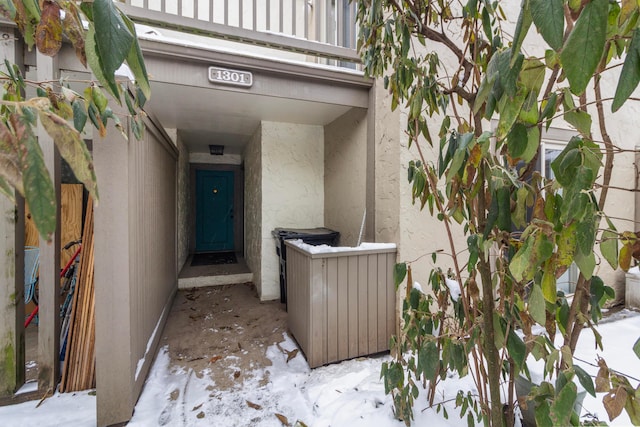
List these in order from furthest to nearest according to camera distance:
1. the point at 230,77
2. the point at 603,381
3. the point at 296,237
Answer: the point at 296,237 < the point at 230,77 < the point at 603,381

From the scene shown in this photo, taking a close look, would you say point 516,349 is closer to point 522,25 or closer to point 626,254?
point 626,254

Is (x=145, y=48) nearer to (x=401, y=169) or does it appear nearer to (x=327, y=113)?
(x=327, y=113)

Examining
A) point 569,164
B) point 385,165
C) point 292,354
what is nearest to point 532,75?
point 569,164

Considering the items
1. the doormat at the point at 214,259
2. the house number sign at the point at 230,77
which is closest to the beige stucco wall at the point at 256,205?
the doormat at the point at 214,259

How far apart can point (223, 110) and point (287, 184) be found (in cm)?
118

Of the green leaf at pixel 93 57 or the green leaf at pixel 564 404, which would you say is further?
the green leaf at pixel 564 404

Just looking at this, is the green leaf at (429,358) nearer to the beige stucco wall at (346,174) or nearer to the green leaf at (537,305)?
the green leaf at (537,305)

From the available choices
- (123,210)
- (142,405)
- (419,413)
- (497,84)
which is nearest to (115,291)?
(123,210)

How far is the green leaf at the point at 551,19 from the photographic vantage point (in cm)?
38

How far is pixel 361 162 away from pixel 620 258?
2279 millimetres

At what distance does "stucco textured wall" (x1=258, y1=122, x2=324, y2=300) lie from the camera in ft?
11.8

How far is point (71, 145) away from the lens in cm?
38

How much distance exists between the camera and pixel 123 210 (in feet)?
5.10

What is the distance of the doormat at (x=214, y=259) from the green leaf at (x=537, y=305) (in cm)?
489
